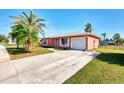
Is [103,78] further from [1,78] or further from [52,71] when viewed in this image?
[1,78]

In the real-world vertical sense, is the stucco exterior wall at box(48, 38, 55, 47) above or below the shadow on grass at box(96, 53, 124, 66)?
above

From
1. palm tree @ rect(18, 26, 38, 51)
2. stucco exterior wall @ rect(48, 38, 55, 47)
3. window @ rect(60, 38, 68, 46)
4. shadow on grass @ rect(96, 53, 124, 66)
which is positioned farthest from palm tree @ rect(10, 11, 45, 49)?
shadow on grass @ rect(96, 53, 124, 66)

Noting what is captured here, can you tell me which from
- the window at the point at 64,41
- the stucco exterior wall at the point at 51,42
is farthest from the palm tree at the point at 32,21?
the stucco exterior wall at the point at 51,42

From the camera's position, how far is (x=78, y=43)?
54.5ft

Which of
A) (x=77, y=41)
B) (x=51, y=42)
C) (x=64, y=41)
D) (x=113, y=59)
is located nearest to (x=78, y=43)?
(x=77, y=41)

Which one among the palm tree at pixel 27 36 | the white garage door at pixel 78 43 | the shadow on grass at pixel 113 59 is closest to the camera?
the shadow on grass at pixel 113 59

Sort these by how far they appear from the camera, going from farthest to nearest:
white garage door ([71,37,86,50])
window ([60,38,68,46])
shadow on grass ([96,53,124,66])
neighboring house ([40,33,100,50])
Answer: window ([60,38,68,46]) → white garage door ([71,37,86,50]) → neighboring house ([40,33,100,50]) → shadow on grass ([96,53,124,66])

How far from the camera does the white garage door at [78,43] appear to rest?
52.8 feet

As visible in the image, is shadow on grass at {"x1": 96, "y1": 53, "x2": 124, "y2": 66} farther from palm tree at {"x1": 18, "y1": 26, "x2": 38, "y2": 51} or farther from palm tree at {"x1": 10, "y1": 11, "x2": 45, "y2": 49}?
palm tree at {"x1": 10, "y1": 11, "x2": 45, "y2": 49}

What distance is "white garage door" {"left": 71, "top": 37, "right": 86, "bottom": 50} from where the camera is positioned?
16.1 meters

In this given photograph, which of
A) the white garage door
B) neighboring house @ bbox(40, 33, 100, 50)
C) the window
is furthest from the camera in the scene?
the window

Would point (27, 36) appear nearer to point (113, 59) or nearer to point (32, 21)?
point (32, 21)

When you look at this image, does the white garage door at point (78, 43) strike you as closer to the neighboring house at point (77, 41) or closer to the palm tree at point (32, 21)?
the neighboring house at point (77, 41)
